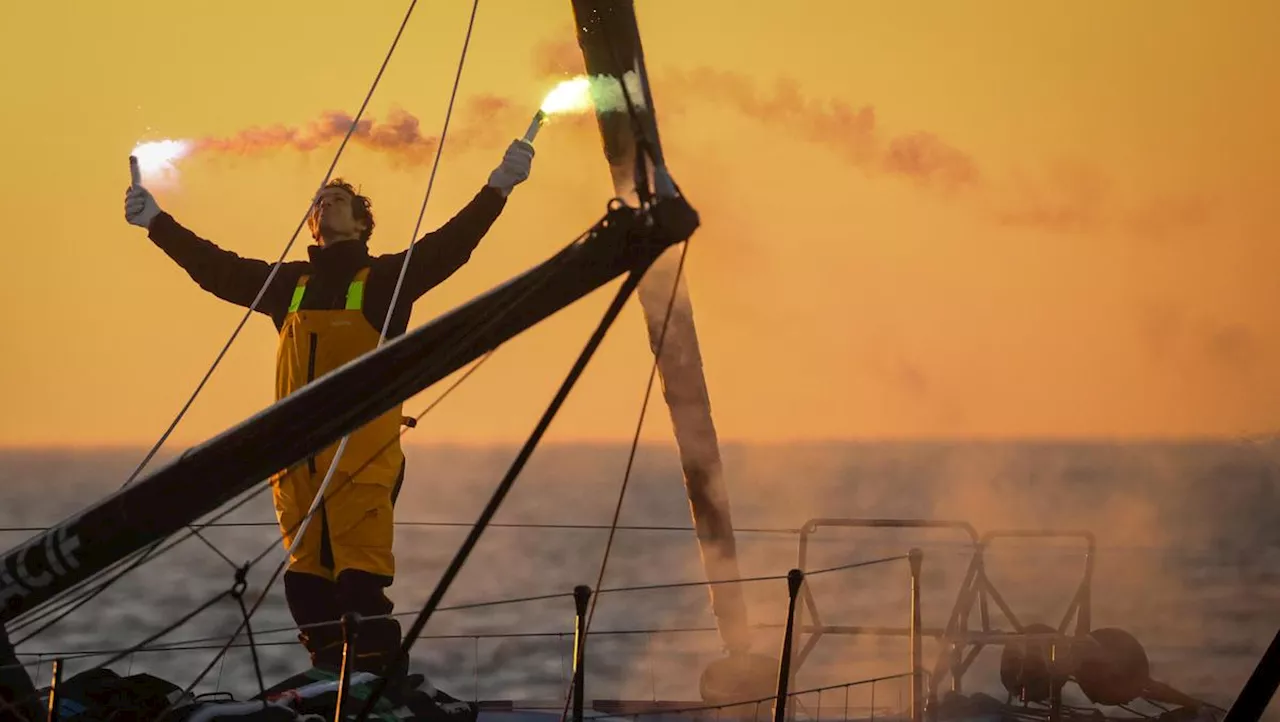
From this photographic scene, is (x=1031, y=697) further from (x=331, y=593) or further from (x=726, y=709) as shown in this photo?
(x=331, y=593)

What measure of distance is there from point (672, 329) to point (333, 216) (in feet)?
6.70

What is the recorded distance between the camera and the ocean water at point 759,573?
17.8 m

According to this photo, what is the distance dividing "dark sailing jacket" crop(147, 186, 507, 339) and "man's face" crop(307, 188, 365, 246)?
0.24ft

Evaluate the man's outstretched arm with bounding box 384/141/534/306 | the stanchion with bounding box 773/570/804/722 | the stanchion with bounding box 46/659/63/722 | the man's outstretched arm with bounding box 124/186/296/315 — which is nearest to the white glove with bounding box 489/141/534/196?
the man's outstretched arm with bounding box 384/141/534/306

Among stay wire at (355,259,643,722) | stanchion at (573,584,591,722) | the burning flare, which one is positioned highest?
the burning flare

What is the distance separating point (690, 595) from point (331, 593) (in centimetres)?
1584

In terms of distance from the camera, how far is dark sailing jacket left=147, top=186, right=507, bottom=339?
7770mm

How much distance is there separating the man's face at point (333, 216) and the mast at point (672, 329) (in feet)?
4.24

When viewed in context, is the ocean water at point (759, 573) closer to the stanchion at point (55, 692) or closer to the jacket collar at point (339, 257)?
the stanchion at point (55, 692)

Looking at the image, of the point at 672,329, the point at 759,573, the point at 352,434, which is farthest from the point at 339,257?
the point at 759,573

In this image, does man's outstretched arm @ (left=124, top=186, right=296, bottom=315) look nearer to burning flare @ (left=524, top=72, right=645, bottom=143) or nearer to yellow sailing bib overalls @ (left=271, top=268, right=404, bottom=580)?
yellow sailing bib overalls @ (left=271, top=268, right=404, bottom=580)

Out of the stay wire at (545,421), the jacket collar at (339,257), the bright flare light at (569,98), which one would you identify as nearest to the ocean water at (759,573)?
the stay wire at (545,421)

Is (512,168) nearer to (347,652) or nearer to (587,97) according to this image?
(587,97)

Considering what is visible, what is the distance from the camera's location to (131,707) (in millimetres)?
6898
